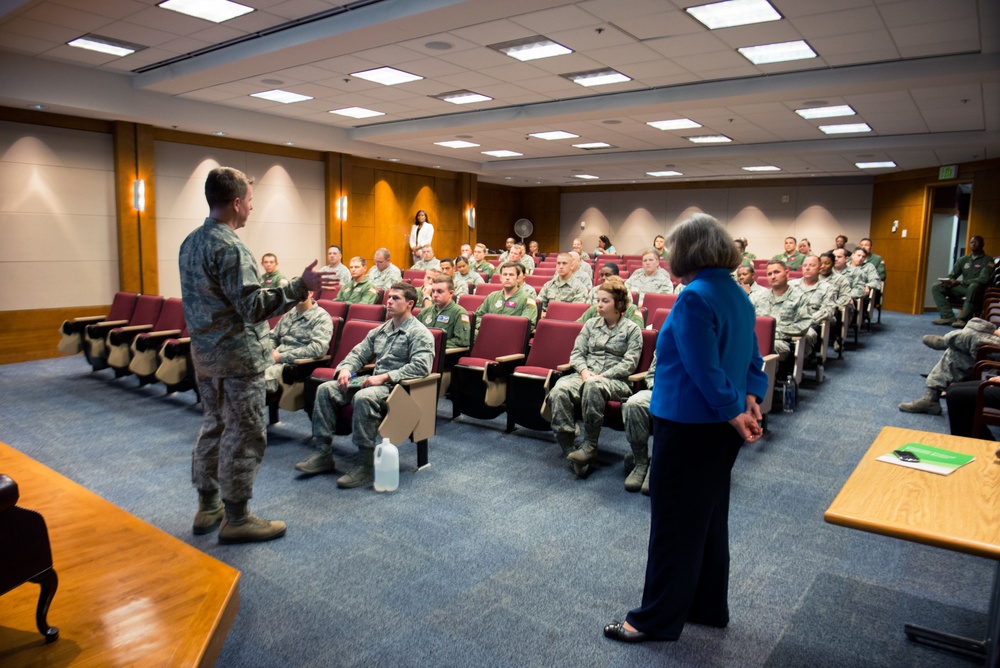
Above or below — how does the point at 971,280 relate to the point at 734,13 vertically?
below

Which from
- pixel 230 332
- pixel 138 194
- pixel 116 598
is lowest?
pixel 116 598

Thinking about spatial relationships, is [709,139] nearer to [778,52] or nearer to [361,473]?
[778,52]

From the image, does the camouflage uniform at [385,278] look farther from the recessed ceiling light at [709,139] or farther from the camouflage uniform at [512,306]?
the recessed ceiling light at [709,139]

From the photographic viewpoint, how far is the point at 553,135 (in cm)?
1063

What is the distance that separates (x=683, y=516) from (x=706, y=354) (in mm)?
563

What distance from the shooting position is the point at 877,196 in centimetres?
1398

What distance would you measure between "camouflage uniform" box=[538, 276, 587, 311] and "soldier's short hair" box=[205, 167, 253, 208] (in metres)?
4.95

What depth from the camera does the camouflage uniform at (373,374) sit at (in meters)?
3.85

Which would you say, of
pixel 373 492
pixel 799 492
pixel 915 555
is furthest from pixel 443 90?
pixel 915 555

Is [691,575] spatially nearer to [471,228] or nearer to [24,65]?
[24,65]

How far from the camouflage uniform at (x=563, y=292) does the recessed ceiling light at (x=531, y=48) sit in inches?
98.9

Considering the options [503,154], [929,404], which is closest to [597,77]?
[929,404]

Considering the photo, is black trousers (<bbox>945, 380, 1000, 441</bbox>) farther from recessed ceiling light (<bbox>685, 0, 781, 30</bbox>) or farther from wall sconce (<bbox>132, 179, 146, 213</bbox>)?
Result: wall sconce (<bbox>132, 179, 146, 213</bbox>)

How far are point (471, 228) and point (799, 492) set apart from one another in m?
12.3
